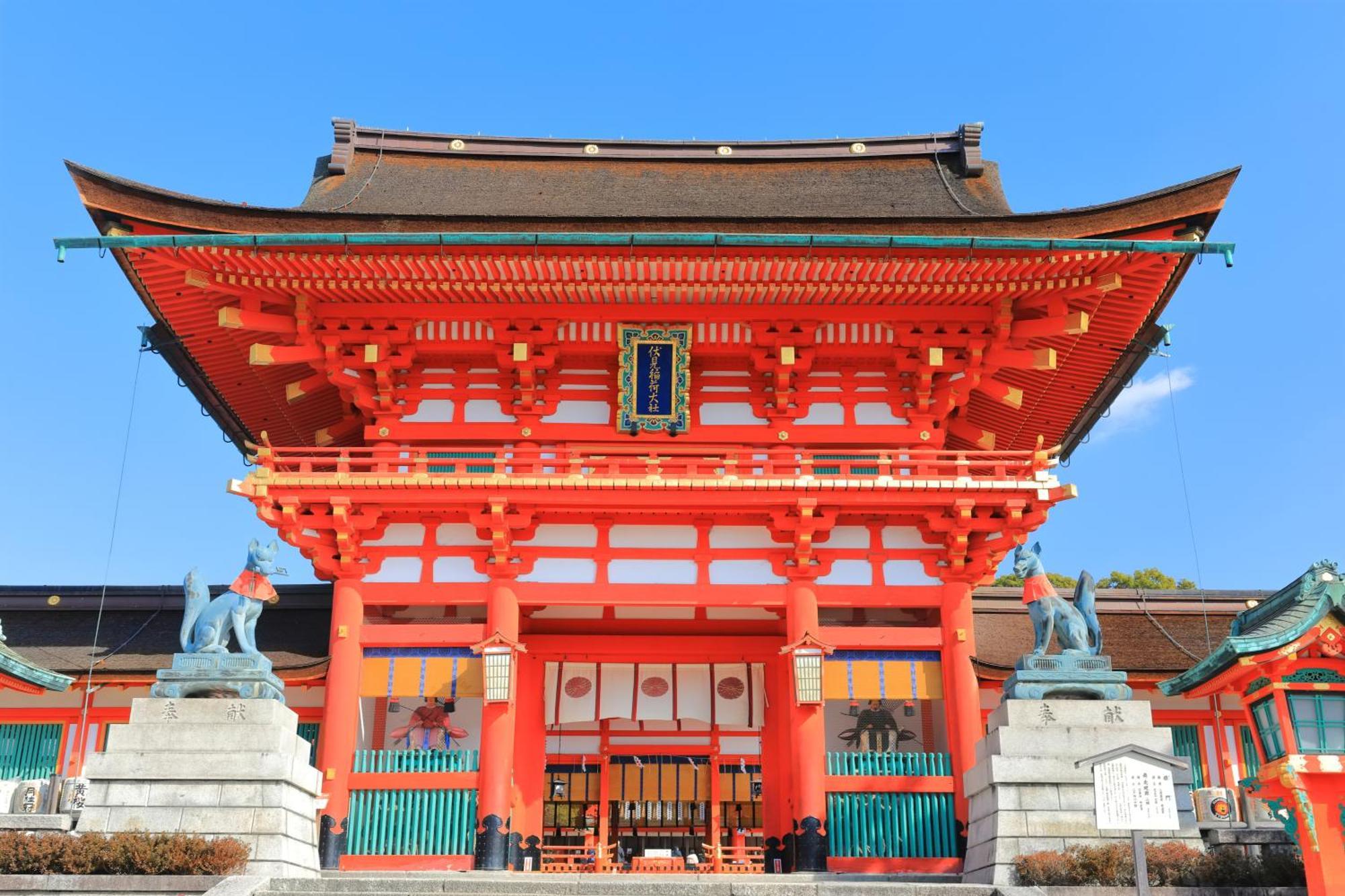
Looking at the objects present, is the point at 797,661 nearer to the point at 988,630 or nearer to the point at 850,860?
the point at 850,860

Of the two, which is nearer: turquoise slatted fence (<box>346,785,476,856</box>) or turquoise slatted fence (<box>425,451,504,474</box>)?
turquoise slatted fence (<box>346,785,476,856</box>)

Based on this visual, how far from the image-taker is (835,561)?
16844 millimetres

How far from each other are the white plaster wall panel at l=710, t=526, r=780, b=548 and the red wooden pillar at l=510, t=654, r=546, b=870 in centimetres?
342

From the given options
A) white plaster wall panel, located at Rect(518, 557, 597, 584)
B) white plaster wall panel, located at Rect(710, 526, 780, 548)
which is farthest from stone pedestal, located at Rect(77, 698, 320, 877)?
white plaster wall panel, located at Rect(710, 526, 780, 548)

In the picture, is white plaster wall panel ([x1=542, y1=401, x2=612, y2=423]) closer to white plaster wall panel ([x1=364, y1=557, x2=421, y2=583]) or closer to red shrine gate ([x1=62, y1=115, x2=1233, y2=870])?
red shrine gate ([x1=62, y1=115, x2=1233, y2=870])

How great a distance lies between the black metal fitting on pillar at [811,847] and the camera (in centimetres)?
1510

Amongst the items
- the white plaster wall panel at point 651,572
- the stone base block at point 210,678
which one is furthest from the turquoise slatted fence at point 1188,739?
the stone base block at point 210,678

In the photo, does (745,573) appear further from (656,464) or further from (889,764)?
(889,764)

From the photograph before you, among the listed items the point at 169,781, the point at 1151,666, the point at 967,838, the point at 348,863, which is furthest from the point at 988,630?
the point at 169,781

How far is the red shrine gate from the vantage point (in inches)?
619

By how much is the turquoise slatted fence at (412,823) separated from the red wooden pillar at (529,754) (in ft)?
3.25

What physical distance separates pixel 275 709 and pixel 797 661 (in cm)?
659

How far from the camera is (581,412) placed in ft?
58.2

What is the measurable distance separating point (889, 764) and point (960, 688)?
137cm
